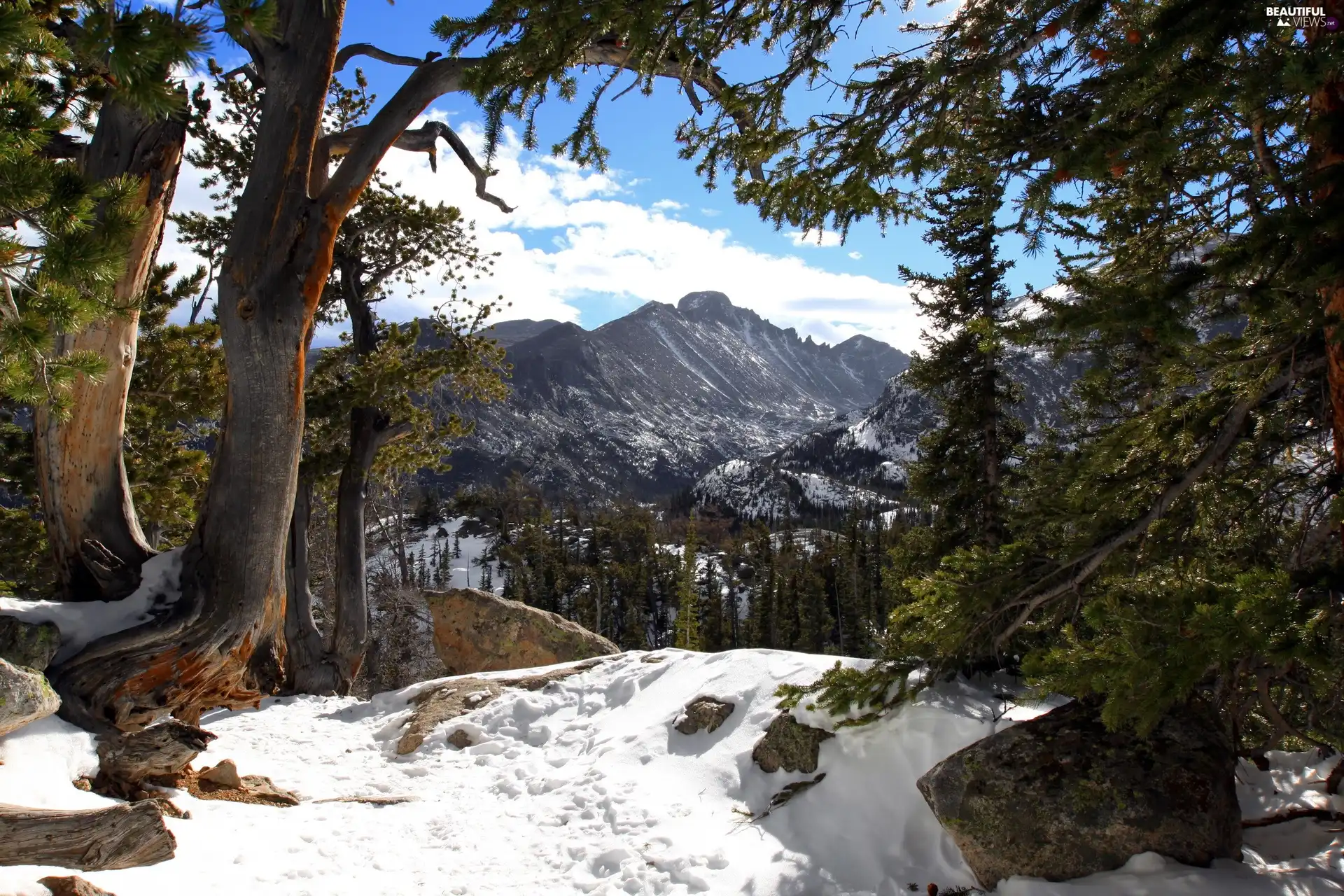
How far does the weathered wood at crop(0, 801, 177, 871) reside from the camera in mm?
3418

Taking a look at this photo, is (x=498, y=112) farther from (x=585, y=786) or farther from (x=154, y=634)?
(x=585, y=786)

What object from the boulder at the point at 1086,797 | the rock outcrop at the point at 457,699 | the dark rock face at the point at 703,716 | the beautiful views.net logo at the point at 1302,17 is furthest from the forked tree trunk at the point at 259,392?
the beautiful views.net logo at the point at 1302,17

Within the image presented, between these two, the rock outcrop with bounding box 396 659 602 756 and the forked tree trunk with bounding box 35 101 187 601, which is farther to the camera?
the rock outcrop with bounding box 396 659 602 756

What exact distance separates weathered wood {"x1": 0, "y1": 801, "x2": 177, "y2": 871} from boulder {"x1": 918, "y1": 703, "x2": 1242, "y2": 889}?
4.51 m

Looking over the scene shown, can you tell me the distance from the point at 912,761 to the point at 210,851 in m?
4.74

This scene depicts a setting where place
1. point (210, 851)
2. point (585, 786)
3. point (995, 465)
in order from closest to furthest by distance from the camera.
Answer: point (210, 851) < point (585, 786) < point (995, 465)

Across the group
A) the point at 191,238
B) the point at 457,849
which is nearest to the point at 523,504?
the point at 191,238

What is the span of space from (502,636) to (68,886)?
38.1 ft

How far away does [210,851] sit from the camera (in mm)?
4285

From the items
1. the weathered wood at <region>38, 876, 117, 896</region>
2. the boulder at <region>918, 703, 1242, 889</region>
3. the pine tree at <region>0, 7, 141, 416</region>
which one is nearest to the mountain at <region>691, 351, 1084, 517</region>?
the boulder at <region>918, 703, 1242, 889</region>

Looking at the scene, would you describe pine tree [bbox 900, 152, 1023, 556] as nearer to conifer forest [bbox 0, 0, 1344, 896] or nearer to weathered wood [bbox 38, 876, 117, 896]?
conifer forest [bbox 0, 0, 1344, 896]

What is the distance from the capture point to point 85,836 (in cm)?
359

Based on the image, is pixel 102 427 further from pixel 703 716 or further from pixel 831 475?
pixel 831 475

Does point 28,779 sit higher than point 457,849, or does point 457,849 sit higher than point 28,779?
point 28,779
